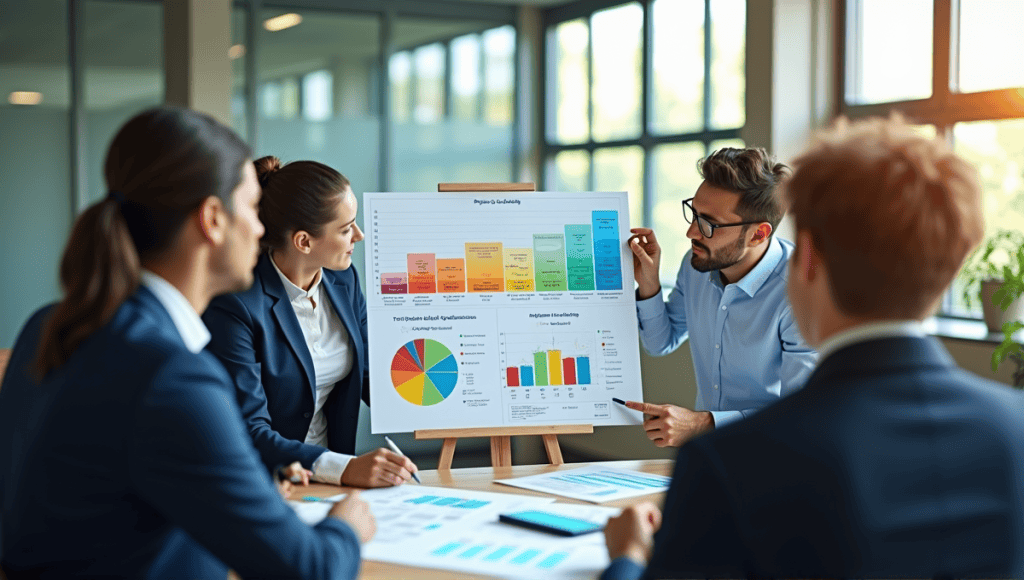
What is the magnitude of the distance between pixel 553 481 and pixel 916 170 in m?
1.38

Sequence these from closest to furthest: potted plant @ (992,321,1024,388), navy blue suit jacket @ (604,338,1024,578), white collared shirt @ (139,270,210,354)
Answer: navy blue suit jacket @ (604,338,1024,578) → white collared shirt @ (139,270,210,354) → potted plant @ (992,321,1024,388)

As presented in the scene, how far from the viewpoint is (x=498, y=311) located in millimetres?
2703

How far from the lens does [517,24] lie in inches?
251

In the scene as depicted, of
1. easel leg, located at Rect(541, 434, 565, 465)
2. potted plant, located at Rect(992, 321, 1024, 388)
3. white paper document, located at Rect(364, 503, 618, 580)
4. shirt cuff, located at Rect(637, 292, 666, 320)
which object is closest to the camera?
white paper document, located at Rect(364, 503, 618, 580)

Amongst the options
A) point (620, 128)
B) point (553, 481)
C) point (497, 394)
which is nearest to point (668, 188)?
point (620, 128)

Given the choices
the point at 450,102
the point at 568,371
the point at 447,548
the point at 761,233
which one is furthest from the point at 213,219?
the point at 450,102

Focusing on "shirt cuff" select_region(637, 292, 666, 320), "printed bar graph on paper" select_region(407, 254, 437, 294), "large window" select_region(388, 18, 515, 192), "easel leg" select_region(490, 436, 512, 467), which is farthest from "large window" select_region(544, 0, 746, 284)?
"easel leg" select_region(490, 436, 512, 467)

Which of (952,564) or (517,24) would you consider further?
(517,24)

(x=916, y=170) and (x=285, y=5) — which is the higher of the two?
(x=285, y=5)

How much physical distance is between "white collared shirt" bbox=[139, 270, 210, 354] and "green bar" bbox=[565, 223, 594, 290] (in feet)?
5.12

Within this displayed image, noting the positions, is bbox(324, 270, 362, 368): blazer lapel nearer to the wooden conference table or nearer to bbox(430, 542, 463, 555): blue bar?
the wooden conference table

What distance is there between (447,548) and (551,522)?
22cm

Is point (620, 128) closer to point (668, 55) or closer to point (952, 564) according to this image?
point (668, 55)

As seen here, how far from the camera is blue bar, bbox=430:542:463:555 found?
168 centimetres
